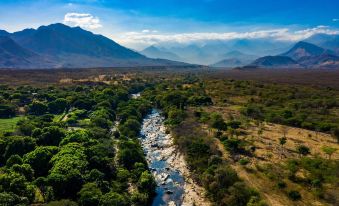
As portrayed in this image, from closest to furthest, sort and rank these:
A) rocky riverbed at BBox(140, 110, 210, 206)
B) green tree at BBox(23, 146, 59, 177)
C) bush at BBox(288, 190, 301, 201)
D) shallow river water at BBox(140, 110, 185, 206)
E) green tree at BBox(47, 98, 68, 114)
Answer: bush at BBox(288, 190, 301, 201)
rocky riverbed at BBox(140, 110, 210, 206)
shallow river water at BBox(140, 110, 185, 206)
green tree at BBox(23, 146, 59, 177)
green tree at BBox(47, 98, 68, 114)

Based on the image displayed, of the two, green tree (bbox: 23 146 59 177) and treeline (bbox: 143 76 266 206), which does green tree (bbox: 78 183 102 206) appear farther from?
treeline (bbox: 143 76 266 206)

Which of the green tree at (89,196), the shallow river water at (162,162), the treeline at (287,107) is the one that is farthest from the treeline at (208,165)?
the treeline at (287,107)

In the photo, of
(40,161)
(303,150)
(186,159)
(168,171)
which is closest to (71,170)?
(40,161)

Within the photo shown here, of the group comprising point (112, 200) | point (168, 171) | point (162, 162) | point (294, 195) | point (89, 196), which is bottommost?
point (168, 171)

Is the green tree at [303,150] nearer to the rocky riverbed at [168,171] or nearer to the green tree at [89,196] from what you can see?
the rocky riverbed at [168,171]

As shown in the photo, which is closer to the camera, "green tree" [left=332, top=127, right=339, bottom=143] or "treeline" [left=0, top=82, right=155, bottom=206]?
"treeline" [left=0, top=82, right=155, bottom=206]

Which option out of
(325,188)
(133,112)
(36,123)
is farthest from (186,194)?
(133,112)

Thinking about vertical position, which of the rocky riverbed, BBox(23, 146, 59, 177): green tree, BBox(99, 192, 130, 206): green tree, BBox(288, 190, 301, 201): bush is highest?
BBox(23, 146, 59, 177): green tree

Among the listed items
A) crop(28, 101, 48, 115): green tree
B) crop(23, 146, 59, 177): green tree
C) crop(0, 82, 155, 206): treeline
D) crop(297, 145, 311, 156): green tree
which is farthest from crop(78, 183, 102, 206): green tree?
crop(28, 101, 48, 115): green tree

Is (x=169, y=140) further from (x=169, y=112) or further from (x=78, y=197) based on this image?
(x=78, y=197)

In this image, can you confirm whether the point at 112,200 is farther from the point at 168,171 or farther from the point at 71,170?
the point at 168,171

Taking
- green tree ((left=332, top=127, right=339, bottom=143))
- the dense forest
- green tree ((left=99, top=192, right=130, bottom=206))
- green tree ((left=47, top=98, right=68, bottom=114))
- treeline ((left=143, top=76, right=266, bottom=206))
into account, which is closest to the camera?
green tree ((left=99, top=192, right=130, bottom=206))
